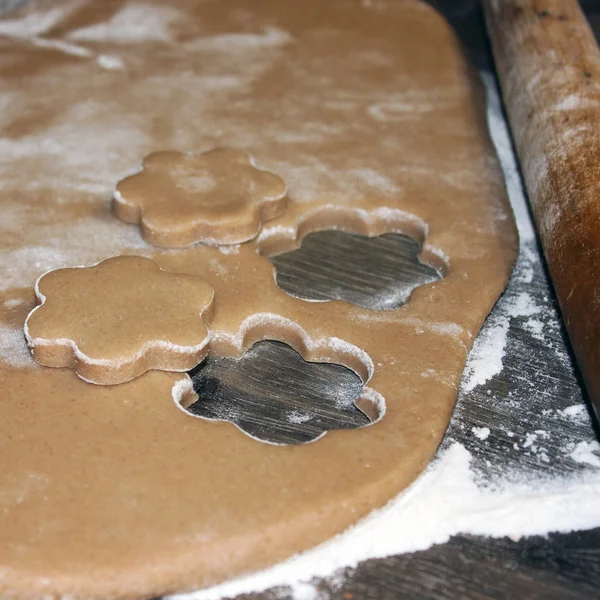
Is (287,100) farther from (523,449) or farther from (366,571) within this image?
(366,571)

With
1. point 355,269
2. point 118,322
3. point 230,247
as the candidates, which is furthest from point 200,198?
point 118,322

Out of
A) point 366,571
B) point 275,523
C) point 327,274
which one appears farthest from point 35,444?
point 327,274

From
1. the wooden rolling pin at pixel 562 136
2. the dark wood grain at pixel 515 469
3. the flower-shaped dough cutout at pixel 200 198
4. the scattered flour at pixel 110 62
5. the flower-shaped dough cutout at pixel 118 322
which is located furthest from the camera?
the scattered flour at pixel 110 62

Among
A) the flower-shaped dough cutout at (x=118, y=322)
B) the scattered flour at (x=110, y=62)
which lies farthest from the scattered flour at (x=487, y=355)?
the scattered flour at (x=110, y=62)

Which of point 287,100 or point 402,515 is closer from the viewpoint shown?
point 402,515

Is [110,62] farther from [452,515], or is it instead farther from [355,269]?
[452,515]

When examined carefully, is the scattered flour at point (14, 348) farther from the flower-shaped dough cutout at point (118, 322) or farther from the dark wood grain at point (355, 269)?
the dark wood grain at point (355, 269)
